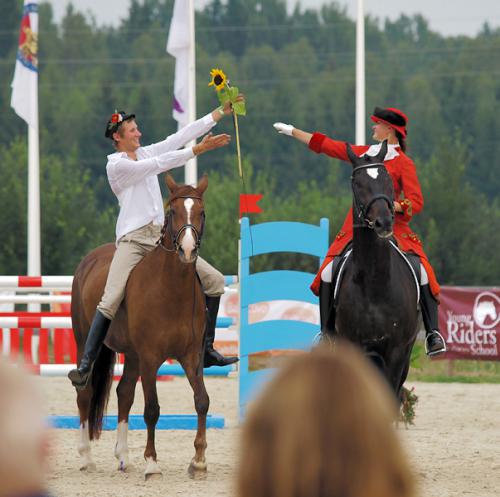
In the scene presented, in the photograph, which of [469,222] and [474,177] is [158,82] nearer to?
[474,177]

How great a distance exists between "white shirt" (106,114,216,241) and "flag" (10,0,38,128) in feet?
51.1

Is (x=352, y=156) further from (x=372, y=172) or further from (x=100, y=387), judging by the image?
(x=100, y=387)

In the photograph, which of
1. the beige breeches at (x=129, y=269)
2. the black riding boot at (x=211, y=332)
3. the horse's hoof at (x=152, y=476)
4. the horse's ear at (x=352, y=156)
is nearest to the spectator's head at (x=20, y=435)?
the horse's ear at (x=352, y=156)

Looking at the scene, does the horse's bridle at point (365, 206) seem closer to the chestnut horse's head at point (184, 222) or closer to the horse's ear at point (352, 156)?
the horse's ear at point (352, 156)

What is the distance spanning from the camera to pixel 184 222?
350 inches

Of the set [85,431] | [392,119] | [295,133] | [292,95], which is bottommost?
[85,431]

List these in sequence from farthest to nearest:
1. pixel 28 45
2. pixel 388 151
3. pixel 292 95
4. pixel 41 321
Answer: pixel 292 95 → pixel 28 45 → pixel 41 321 → pixel 388 151

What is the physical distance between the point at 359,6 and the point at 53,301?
15.3 meters

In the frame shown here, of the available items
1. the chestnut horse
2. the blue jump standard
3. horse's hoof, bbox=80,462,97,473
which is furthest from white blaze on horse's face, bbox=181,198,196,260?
the blue jump standard

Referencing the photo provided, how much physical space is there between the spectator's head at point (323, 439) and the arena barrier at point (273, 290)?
10591 mm

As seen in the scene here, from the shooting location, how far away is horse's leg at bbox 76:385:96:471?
9867mm

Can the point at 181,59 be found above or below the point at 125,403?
above

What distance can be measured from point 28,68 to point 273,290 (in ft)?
44.7

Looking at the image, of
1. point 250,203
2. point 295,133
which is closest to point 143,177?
point 295,133
